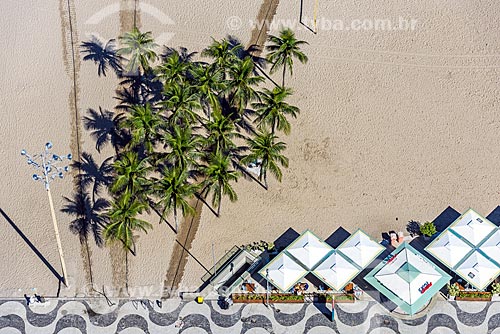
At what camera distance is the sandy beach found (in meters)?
42.1

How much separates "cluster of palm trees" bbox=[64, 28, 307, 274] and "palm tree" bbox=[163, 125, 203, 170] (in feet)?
0.26

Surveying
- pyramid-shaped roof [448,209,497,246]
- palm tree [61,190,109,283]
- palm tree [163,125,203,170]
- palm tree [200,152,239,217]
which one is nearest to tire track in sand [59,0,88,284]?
palm tree [61,190,109,283]

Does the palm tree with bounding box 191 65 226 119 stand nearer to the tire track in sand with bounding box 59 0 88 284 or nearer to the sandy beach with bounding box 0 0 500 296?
the sandy beach with bounding box 0 0 500 296

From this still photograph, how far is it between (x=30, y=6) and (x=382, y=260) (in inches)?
1706

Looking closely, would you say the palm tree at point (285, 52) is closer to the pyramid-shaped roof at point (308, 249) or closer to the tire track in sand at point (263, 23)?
the tire track in sand at point (263, 23)

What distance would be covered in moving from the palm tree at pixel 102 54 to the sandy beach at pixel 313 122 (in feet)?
2.84

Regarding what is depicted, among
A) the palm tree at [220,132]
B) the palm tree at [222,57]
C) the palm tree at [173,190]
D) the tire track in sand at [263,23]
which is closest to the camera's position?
the palm tree at [173,190]

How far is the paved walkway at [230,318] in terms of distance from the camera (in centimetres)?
3769

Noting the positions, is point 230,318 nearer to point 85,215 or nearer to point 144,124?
point 85,215

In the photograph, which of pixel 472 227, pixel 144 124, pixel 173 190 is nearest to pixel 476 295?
pixel 472 227

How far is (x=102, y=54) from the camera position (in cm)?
5150

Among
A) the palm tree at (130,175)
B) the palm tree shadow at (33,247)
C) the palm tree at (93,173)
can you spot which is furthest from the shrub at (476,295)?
the palm tree shadow at (33,247)

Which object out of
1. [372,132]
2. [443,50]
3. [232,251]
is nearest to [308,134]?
[372,132]

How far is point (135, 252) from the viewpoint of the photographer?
41.6 m
